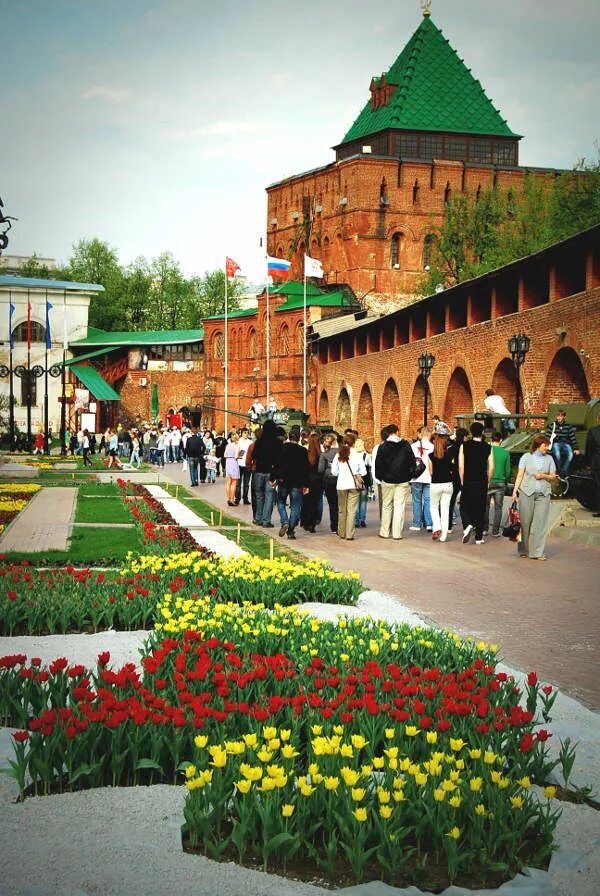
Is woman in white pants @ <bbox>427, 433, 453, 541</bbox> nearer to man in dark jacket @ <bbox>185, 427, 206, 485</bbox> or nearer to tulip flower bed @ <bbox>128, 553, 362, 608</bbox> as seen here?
tulip flower bed @ <bbox>128, 553, 362, 608</bbox>

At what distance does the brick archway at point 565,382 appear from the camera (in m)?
29.7

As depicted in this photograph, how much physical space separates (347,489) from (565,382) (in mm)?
15297

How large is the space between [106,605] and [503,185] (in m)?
65.6

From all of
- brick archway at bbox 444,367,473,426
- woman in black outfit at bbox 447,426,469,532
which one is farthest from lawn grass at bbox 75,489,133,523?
brick archway at bbox 444,367,473,426

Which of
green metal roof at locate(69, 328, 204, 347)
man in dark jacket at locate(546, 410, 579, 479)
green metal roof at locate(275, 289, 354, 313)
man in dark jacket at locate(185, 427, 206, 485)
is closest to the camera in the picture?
man in dark jacket at locate(546, 410, 579, 479)

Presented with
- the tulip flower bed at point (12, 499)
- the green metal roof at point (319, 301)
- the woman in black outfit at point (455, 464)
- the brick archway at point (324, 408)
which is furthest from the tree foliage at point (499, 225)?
the woman in black outfit at point (455, 464)

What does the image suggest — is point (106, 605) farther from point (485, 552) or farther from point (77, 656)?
point (485, 552)

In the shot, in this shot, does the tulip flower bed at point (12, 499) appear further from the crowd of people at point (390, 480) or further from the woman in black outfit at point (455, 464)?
the woman in black outfit at point (455, 464)

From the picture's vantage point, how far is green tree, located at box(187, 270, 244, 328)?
95.8 meters

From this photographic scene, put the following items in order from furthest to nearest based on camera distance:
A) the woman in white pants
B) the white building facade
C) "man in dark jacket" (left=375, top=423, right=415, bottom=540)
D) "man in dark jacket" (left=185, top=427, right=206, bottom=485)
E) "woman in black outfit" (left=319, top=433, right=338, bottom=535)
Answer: the white building facade < "man in dark jacket" (left=185, top=427, right=206, bottom=485) < "woman in black outfit" (left=319, top=433, right=338, bottom=535) < the woman in white pants < "man in dark jacket" (left=375, top=423, right=415, bottom=540)

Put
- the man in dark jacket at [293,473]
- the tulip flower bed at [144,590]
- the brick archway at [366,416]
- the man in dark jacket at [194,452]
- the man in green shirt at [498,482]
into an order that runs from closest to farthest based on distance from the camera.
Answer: the tulip flower bed at [144,590] < the man in dark jacket at [293,473] < the man in green shirt at [498,482] < the man in dark jacket at [194,452] < the brick archway at [366,416]

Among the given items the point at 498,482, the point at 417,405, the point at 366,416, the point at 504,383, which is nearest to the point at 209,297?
the point at 366,416

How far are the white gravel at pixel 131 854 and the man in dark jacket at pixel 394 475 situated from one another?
11.8 metres

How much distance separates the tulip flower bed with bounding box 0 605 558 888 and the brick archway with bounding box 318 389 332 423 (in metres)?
54.5
